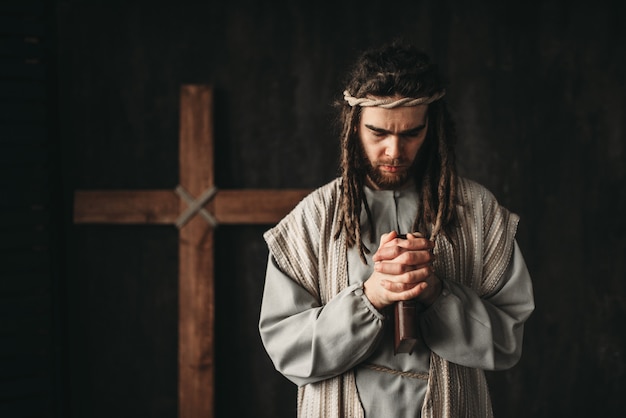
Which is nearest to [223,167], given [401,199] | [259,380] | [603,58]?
[259,380]

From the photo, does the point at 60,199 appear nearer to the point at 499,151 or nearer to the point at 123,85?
the point at 123,85

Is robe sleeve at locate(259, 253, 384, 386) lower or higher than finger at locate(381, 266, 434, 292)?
lower

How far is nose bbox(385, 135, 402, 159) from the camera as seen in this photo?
186cm

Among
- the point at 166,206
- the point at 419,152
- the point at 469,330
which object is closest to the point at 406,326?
the point at 469,330

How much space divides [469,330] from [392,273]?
1.20 feet

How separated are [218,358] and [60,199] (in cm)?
135

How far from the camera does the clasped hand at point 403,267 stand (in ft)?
5.46

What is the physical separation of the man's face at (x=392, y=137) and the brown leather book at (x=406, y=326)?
0.47 metres

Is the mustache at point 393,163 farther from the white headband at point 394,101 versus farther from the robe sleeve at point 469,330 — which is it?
the robe sleeve at point 469,330

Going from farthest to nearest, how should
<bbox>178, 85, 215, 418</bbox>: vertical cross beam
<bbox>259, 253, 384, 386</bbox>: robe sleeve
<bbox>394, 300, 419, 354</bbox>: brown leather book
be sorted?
<bbox>178, 85, 215, 418</bbox>: vertical cross beam
<bbox>259, 253, 384, 386</bbox>: robe sleeve
<bbox>394, 300, 419, 354</bbox>: brown leather book

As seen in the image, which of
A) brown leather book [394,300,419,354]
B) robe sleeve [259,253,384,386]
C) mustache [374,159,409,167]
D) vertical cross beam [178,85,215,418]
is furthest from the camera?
vertical cross beam [178,85,215,418]

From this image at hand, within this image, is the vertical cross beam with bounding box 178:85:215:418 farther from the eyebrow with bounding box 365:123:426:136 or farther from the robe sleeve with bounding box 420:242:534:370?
the robe sleeve with bounding box 420:242:534:370

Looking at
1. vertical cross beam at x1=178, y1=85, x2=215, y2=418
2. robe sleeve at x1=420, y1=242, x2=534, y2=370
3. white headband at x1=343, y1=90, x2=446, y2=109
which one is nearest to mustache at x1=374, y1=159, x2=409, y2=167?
white headband at x1=343, y1=90, x2=446, y2=109

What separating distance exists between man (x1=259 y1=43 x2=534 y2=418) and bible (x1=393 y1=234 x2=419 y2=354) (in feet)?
0.09
